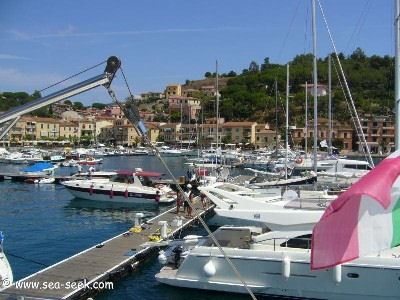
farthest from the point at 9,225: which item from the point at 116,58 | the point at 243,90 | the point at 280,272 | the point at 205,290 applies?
the point at 243,90

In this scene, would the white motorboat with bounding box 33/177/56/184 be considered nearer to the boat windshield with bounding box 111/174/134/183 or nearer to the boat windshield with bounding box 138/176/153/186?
the boat windshield with bounding box 111/174/134/183

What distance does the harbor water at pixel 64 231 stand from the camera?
56.1ft

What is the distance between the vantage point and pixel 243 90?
186875 millimetres

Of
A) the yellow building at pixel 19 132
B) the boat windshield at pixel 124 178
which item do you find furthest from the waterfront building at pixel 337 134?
the boat windshield at pixel 124 178

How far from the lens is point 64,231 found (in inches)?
1107

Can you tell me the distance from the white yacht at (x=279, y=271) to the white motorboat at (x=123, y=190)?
19.3 m

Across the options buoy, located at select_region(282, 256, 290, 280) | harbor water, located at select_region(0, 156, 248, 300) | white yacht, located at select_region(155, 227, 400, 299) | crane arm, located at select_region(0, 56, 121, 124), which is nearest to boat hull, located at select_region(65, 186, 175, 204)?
harbor water, located at select_region(0, 156, 248, 300)

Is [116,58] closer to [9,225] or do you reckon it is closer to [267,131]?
[9,225]

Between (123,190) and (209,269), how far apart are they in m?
21.8

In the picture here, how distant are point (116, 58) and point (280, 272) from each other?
9294 mm

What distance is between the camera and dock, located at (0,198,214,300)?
49.8 feet

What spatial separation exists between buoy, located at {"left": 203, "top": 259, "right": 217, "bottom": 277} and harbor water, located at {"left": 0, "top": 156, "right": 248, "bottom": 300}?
2.79 ft

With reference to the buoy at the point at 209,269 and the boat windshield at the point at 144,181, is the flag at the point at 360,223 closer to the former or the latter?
the buoy at the point at 209,269

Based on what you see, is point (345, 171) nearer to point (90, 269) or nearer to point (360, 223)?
point (90, 269)
